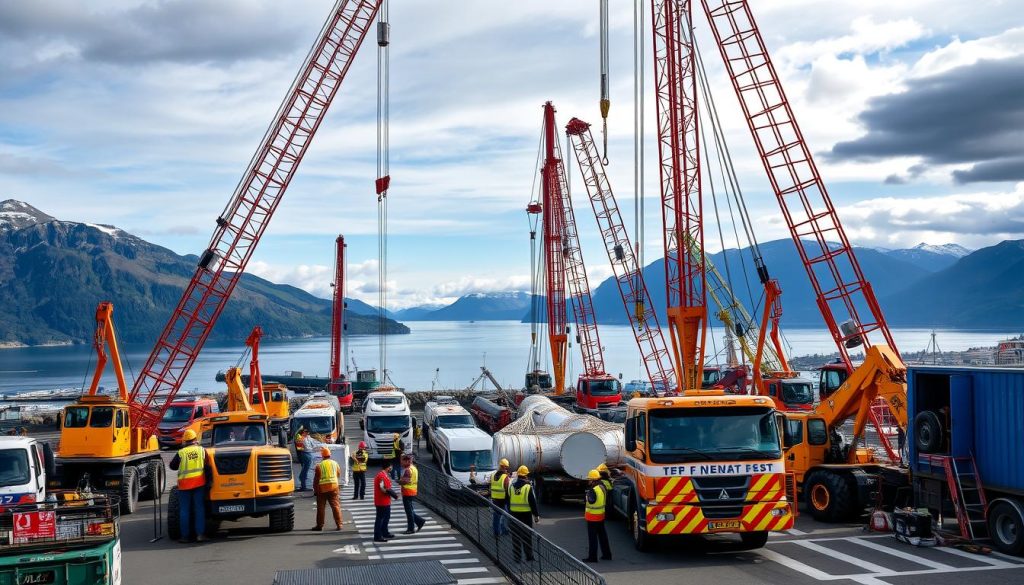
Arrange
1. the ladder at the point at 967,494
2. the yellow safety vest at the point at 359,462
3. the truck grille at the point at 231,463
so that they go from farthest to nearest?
1. the yellow safety vest at the point at 359,462
2. the truck grille at the point at 231,463
3. the ladder at the point at 967,494

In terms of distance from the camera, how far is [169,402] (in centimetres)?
4231

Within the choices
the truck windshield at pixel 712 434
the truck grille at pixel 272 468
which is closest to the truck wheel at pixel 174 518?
the truck grille at pixel 272 468

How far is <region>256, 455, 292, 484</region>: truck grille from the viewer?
19.2 m

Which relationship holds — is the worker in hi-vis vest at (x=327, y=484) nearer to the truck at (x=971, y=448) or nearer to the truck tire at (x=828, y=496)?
the truck tire at (x=828, y=496)

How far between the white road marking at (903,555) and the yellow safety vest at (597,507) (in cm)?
597

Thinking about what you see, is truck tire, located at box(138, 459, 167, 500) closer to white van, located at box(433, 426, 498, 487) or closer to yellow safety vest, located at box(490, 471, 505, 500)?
white van, located at box(433, 426, 498, 487)

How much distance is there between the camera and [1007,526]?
57.4ft

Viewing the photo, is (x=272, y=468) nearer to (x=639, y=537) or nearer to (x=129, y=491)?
(x=129, y=491)

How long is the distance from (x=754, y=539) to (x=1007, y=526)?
488 cm

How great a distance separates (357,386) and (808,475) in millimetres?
59028

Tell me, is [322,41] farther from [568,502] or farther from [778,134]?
[568,502]

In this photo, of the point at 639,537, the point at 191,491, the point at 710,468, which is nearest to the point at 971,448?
the point at 710,468

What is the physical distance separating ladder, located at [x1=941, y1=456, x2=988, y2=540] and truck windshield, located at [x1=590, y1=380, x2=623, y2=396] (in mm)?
33694

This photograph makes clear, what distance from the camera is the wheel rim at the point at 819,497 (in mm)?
21562
